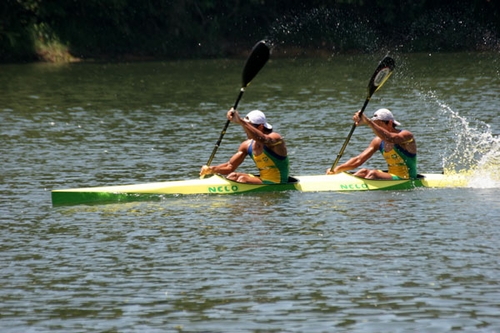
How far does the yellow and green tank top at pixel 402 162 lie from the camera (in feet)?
62.6

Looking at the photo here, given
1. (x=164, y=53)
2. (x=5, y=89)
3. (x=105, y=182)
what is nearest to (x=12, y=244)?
(x=105, y=182)

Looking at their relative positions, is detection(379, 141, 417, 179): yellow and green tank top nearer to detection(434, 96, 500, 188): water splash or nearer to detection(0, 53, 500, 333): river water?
detection(0, 53, 500, 333): river water

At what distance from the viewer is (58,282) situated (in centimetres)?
1302

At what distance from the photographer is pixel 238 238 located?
15227 mm

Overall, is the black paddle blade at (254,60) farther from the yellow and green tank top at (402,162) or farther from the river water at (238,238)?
the yellow and green tank top at (402,162)

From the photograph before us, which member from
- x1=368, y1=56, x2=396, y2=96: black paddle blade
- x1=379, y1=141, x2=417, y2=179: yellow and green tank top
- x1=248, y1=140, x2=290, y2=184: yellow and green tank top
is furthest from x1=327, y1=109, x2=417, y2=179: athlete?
x1=368, y1=56, x2=396, y2=96: black paddle blade

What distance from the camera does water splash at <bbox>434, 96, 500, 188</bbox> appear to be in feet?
64.4

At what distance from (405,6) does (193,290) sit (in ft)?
150

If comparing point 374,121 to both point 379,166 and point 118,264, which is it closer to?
point 379,166

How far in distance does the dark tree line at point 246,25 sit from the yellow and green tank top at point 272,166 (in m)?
34.1

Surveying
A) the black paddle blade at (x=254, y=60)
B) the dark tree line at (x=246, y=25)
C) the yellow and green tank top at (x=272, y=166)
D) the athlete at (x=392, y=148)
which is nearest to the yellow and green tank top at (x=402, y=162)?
the athlete at (x=392, y=148)

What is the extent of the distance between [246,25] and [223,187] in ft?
126

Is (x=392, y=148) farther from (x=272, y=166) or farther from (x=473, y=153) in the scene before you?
(x=473, y=153)

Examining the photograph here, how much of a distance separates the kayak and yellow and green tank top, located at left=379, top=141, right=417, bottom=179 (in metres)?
0.19
